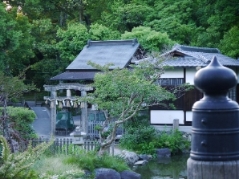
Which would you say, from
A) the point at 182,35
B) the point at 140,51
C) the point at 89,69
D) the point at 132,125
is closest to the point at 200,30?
the point at 182,35

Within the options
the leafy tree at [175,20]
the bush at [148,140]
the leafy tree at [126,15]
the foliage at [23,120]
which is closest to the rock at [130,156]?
the bush at [148,140]

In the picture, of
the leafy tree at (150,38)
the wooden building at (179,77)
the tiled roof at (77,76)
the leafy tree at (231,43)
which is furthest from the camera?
the leafy tree at (150,38)

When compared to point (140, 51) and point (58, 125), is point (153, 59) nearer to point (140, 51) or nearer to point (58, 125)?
point (58, 125)

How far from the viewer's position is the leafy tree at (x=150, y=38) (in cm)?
2292

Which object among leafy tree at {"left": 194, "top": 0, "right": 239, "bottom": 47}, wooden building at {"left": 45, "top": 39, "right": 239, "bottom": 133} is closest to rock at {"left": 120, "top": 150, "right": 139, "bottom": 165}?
wooden building at {"left": 45, "top": 39, "right": 239, "bottom": 133}

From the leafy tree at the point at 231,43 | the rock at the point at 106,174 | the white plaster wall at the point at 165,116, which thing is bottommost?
the rock at the point at 106,174

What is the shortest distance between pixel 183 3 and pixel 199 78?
23.7 metres

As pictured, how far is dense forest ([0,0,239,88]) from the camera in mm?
22078

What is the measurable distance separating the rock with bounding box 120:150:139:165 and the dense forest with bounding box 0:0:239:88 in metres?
8.31

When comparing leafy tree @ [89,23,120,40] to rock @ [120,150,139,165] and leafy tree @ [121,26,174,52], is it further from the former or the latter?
rock @ [120,150,139,165]

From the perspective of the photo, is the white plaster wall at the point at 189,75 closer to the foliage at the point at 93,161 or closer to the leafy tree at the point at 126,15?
the foliage at the point at 93,161

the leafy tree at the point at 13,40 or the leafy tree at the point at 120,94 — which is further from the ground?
the leafy tree at the point at 13,40

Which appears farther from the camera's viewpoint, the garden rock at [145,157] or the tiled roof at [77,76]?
the tiled roof at [77,76]

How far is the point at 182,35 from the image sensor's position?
2505 centimetres
